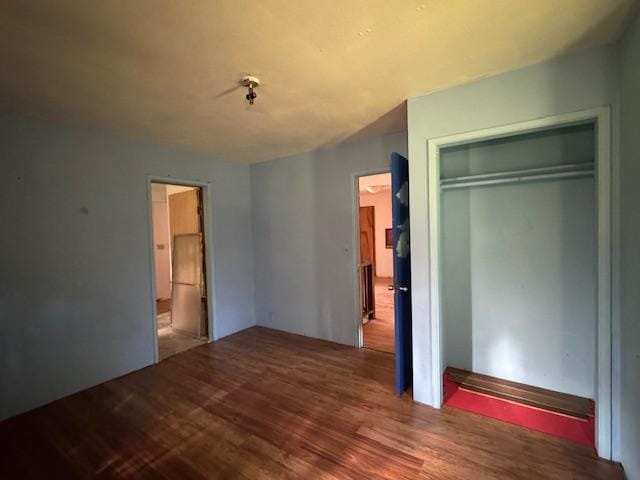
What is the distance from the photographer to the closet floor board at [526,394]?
218 cm

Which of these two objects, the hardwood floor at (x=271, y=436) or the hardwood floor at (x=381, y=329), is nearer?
the hardwood floor at (x=271, y=436)

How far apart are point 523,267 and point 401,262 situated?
1094 mm

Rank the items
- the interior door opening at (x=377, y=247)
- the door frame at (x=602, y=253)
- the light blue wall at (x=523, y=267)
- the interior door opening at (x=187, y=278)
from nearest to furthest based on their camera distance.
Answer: the door frame at (x=602, y=253)
the light blue wall at (x=523, y=267)
the interior door opening at (x=187, y=278)
the interior door opening at (x=377, y=247)

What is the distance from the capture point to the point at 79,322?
8.75 feet

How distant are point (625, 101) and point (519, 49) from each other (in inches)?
25.2

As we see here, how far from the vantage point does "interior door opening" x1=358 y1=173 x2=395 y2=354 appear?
4.61 meters

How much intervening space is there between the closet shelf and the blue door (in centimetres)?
51

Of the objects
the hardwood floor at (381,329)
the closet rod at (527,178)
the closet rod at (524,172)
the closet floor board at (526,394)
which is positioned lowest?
Result: the hardwood floor at (381,329)

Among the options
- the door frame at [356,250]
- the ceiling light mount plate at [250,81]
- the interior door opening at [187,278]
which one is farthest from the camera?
the interior door opening at [187,278]

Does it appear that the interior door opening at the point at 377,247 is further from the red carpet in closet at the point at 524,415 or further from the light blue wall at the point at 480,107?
the light blue wall at the point at 480,107

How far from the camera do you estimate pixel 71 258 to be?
2.63m

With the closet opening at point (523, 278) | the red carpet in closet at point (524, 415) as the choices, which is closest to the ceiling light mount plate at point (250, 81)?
the closet opening at point (523, 278)

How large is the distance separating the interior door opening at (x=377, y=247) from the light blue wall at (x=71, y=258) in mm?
3110

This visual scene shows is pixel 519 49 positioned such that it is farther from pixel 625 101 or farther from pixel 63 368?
pixel 63 368
